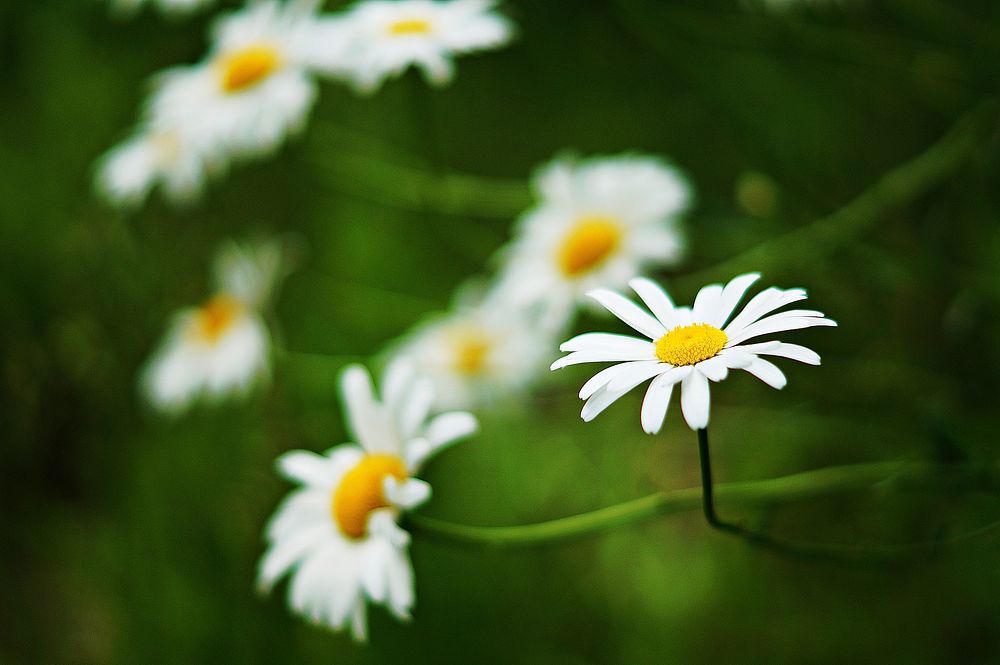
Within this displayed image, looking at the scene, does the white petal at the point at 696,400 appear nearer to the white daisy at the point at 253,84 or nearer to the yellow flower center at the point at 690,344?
the yellow flower center at the point at 690,344

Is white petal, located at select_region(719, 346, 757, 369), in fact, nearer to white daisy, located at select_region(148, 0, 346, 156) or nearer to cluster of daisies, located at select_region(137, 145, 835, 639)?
cluster of daisies, located at select_region(137, 145, 835, 639)

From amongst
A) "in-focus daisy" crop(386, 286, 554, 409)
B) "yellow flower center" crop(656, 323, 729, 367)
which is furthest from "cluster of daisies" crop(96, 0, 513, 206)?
"yellow flower center" crop(656, 323, 729, 367)

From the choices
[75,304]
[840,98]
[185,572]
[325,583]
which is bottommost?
[325,583]

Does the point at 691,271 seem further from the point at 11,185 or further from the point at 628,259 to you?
the point at 11,185

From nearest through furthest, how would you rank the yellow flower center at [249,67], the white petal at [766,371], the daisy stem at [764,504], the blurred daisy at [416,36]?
1. the white petal at [766,371]
2. the daisy stem at [764,504]
3. the blurred daisy at [416,36]
4. the yellow flower center at [249,67]

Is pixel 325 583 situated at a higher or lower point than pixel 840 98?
lower

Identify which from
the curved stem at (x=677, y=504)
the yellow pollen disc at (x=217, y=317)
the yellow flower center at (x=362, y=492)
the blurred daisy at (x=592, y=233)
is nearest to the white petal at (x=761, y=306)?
the curved stem at (x=677, y=504)

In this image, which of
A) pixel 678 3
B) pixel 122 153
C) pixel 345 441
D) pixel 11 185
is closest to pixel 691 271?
pixel 678 3
